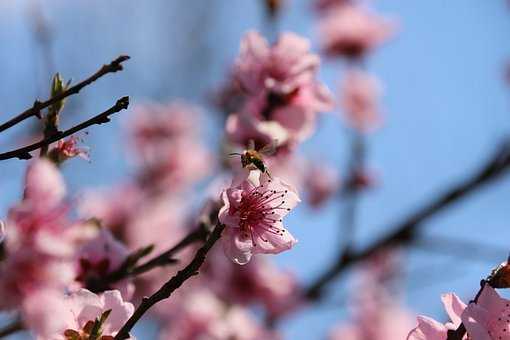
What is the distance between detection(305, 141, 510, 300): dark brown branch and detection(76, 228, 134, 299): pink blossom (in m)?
1.97

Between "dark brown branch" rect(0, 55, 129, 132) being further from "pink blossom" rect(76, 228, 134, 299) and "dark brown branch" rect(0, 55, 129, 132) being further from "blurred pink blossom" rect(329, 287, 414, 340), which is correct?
"blurred pink blossom" rect(329, 287, 414, 340)

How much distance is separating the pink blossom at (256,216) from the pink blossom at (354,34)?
3.62 m

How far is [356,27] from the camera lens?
5082mm

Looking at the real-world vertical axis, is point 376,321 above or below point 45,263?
above

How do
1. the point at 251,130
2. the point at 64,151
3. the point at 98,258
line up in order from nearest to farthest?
the point at 64,151, the point at 98,258, the point at 251,130

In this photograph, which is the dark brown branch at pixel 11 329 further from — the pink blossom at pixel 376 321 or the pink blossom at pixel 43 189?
the pink blossom at pixel 376 321

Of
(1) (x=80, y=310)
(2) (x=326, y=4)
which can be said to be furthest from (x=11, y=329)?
(2) (x=326, y=4)

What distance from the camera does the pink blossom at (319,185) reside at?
5066 millimetres

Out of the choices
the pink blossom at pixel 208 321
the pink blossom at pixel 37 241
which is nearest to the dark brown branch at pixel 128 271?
the pink blossom at pixel 37 241

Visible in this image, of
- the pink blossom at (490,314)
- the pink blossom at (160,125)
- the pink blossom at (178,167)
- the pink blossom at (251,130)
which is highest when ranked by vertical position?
the pink blossom at (160,125)

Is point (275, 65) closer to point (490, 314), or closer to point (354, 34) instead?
point (490, 314)

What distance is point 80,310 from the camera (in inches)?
55.0

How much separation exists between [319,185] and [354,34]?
0.98m

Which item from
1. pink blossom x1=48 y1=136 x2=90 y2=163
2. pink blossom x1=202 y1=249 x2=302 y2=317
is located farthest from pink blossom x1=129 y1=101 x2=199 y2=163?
pink blossom x1=48 y1=136 x2=90 y2=163
